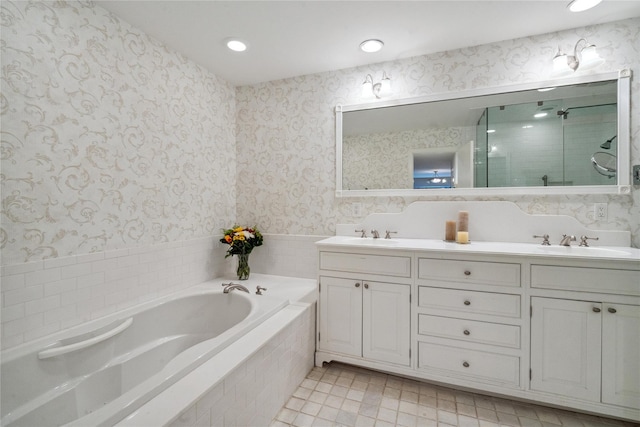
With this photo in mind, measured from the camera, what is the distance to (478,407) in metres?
1.65

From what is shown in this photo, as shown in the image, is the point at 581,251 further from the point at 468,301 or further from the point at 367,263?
the point at 367,263

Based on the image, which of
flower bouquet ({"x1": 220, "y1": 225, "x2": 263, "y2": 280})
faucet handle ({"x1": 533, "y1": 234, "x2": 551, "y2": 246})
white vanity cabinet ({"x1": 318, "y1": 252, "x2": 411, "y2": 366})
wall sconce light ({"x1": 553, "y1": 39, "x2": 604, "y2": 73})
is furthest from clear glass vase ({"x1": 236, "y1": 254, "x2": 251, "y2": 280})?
wall sconce light ({"x1": 553, "y1": 39, "x2": 604, "y2": 73})

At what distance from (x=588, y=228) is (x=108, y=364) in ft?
9.67

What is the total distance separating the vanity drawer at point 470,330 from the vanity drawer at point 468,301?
0.06 m

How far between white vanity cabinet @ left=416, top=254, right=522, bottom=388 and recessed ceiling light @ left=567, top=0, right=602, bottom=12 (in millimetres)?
1503

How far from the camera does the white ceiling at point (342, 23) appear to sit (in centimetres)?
162

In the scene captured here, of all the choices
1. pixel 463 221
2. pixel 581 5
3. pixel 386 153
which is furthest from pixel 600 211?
pixel 386 153

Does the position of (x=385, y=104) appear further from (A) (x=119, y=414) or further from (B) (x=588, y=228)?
(A) (x=119, y=414)

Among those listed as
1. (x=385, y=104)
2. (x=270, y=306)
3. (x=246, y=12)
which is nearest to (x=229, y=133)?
(x=246, y=12)

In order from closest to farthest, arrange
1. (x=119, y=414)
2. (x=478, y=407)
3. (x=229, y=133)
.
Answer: (x=119, y=414) → (x=478, y=407) → (x=229, y=133)

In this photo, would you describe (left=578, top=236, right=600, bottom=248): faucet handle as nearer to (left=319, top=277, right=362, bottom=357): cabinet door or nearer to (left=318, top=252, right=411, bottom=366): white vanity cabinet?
(left=318, top=252, right=411, bottom=366): white vanity cabinet

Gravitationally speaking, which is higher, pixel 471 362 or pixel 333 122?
pixel 333 122

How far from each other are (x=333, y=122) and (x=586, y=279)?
1.94m

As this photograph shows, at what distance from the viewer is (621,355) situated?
56.1 inches
